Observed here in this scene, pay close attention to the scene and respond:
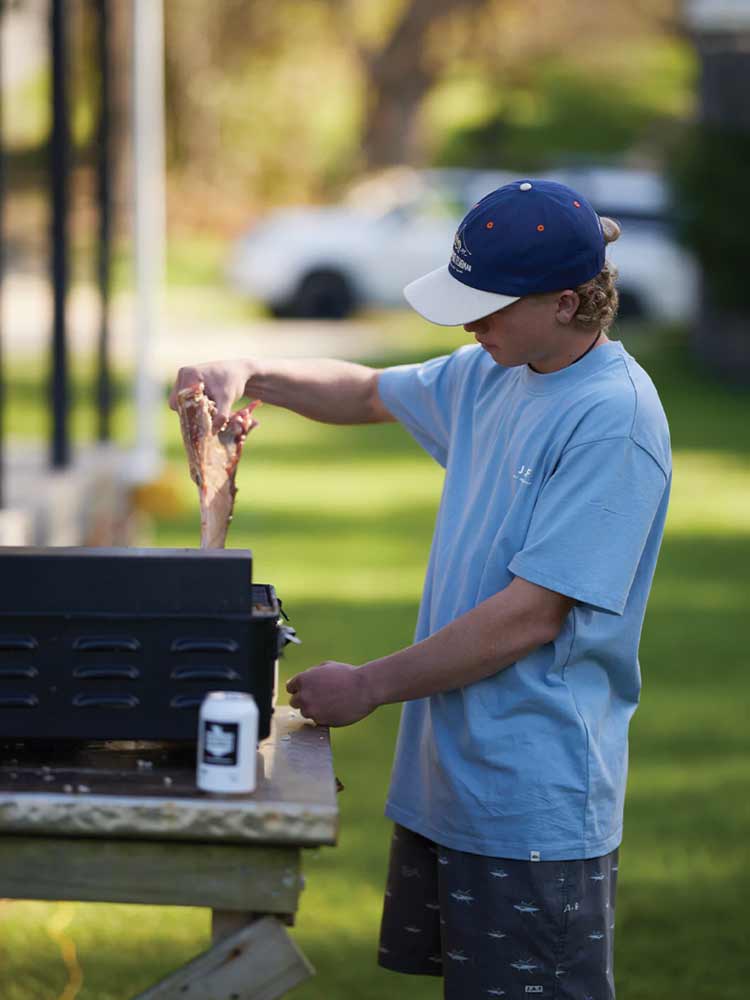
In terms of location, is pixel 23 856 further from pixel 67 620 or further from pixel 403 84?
pixel 403 84

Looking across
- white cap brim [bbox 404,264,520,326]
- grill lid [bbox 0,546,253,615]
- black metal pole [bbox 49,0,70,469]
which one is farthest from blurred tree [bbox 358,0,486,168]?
grill lid [bbox 0,546,253,615]

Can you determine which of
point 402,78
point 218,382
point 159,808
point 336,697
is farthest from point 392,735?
point 402,78

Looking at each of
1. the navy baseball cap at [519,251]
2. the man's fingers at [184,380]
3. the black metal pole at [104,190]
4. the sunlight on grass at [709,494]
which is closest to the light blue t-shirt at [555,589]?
the navy baseball cap at [519,251]

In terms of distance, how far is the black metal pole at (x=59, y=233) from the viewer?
25.2ft

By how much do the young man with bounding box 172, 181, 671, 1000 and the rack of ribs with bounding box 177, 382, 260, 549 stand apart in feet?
0.15

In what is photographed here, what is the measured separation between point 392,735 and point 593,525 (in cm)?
404

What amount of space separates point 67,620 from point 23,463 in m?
6.22

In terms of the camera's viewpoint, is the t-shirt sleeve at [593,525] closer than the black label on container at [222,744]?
No

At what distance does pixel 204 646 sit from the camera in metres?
2.32

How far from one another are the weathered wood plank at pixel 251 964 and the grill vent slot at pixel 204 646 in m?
0.36

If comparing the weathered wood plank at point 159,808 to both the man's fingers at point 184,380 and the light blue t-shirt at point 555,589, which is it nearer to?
the light blue t-shirt at point 555,589

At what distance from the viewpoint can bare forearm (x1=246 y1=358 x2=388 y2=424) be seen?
3.18 m

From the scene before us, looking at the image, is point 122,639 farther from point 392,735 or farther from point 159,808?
point 392,735

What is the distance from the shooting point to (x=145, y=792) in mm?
2236
